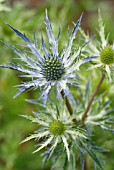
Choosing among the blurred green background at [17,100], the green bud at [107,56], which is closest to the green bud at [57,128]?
the green bud at [107,56]

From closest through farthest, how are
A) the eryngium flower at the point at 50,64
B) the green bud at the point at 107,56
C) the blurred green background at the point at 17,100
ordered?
the eryngium flower at the point at 50,64 → the green bud at the point at 107,56 → the blurred green background at the point at 17,100

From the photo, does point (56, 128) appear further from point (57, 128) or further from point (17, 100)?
point (17, 100)

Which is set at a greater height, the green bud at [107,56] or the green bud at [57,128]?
the green bud at [107,56]

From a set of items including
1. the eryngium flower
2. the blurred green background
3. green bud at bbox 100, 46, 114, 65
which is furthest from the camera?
the blurred green background

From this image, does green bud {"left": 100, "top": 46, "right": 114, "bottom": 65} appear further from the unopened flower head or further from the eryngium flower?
the unopened flower head

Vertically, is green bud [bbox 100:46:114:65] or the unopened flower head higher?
green bud [bbox 100:46:114:65]

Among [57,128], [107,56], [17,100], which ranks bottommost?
[57,128]

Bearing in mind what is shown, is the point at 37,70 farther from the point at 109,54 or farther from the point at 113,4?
the point at 113,4

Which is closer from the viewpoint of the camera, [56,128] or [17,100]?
[56,128]

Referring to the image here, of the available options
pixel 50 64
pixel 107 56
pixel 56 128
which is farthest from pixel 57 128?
pixel 107 56

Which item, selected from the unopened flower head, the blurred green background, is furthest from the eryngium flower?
the blurred green background

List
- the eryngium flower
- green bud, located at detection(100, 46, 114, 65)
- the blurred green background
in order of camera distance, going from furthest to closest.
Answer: the blurred green background → green bud, located at detection(100, 46, 114, 65) → the eryngium flower

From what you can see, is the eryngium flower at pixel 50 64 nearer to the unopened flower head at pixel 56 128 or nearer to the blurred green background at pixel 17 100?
the unopened flower head at pixel 56 128

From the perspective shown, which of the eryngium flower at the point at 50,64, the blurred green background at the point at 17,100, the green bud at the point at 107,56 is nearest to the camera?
the eryngium flower at the point at 50,64
